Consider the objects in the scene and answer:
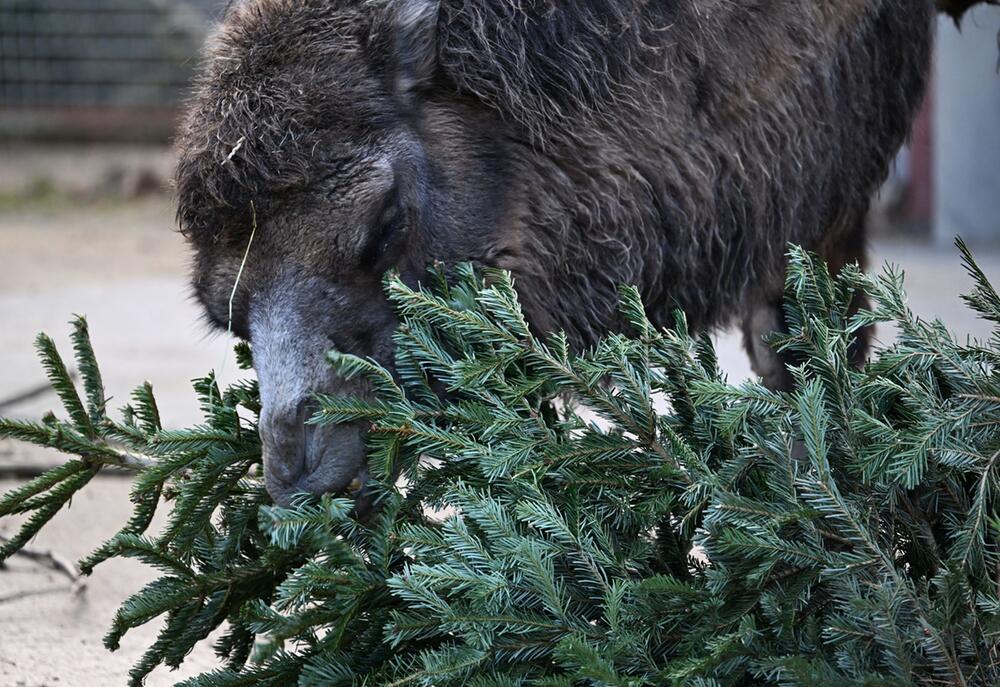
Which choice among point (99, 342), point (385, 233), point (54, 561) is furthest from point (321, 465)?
point (99, 342)

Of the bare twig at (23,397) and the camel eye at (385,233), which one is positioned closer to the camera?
the camel eye at (385,233)

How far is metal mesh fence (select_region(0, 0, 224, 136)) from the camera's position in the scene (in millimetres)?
12188

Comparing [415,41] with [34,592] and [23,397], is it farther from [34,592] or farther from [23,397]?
[23,397]

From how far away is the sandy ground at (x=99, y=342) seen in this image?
300 cm

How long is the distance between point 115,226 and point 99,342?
445cm

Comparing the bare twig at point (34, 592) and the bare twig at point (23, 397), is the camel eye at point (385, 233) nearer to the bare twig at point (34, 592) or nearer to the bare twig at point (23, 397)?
the bare twig at point (34, 592)

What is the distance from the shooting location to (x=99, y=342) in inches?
249

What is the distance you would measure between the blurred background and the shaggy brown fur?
13.0 inches

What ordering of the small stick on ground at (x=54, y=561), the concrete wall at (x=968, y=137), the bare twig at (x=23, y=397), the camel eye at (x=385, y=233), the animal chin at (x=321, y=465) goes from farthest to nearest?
the concrete wall at (x=968, y=137)
the bare twig at (x=23, y=397)
the small stick on ground at (x=54, y=561)
the camel eye at (x=385, y=233)
the animal chin at (x=321, y=465)

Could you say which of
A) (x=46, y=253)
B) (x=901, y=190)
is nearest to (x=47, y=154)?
(x=46, y=253)

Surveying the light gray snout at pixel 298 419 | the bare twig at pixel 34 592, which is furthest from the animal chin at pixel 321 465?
the bare twig at pixel 34 592

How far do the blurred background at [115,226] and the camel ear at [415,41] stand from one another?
61 centimetres

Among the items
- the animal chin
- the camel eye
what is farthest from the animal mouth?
the camel eye

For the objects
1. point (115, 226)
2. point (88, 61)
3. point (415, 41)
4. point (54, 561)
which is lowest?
point (115, 226)
